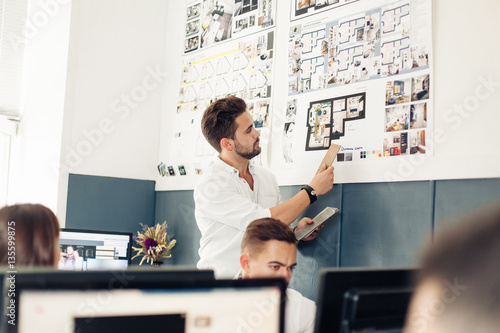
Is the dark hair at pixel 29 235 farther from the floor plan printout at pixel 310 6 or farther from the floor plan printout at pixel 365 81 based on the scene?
the floor plan printout at pixel 310 6

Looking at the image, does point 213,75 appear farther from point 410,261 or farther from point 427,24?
point 410,261

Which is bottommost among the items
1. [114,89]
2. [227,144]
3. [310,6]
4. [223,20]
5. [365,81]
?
[227,144]

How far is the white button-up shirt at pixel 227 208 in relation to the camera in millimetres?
2361

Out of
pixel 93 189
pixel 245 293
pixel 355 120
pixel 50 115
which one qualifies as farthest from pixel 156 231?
pixel 245 293

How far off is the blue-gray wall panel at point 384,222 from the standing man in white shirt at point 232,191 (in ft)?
0.52

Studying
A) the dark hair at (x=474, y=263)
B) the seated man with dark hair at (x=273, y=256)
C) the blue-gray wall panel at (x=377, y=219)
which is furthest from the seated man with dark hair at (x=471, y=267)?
the seated man with dark hair at (x=273, y=256)

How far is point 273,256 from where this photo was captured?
1843 mm

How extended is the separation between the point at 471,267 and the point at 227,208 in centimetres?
198

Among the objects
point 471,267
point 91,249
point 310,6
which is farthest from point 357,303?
point 91,249

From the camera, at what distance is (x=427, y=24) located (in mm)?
2090

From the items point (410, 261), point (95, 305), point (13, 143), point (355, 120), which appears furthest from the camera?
point (13, 143)

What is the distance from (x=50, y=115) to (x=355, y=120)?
1.96 meters

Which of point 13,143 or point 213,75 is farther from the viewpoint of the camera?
point 13,143

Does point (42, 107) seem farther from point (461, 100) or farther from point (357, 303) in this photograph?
point (357, 303)
